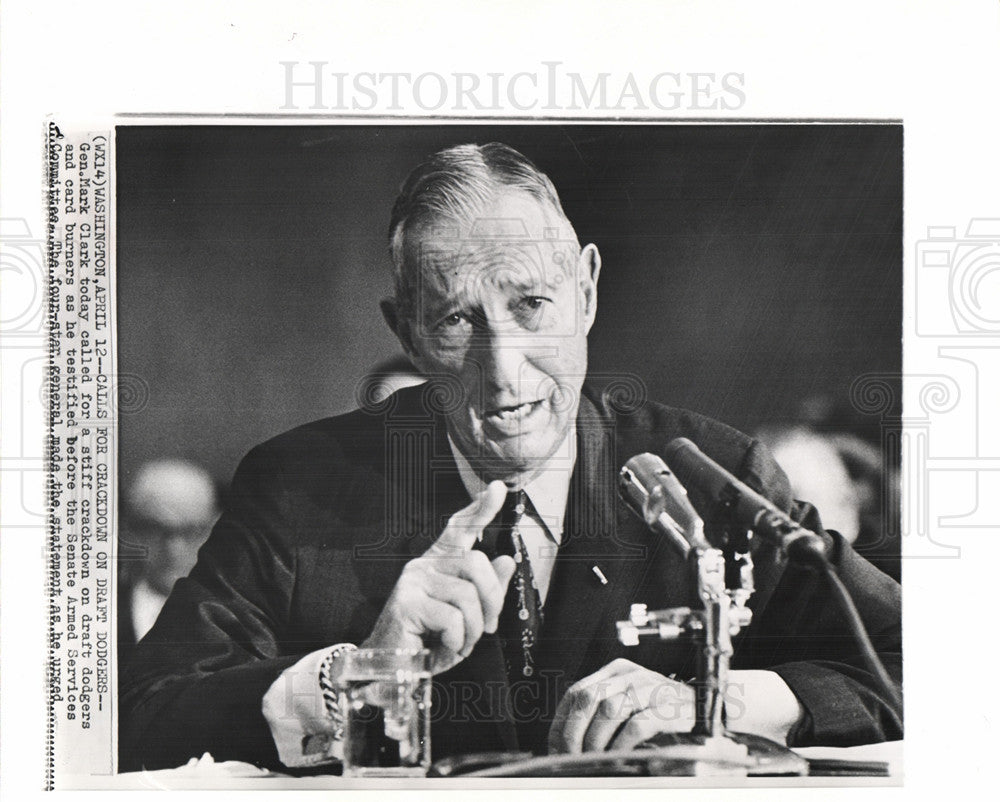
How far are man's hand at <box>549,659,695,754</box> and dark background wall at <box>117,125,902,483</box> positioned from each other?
666 mm

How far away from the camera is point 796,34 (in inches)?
81.6

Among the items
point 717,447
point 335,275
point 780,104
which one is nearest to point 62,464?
point 335,275

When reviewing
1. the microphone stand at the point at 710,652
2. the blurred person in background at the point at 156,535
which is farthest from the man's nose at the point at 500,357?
the blurred person in background at the point at 156,535

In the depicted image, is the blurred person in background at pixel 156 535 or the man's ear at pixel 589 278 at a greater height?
the man's ear at pixel 589 278

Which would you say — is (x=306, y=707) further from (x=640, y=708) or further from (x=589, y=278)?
(x=589, y=278)

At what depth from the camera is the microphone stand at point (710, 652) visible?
2016 mm

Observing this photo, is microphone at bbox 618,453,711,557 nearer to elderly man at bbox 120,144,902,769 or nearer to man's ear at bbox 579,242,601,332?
elderly man at bbox 120,144,902,769

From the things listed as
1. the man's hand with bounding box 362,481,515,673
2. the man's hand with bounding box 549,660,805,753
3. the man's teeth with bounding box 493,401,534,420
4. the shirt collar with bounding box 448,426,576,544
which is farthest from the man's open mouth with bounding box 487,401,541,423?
the man's hand with bounding box 549,660,805,753

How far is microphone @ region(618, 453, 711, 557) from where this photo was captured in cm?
202

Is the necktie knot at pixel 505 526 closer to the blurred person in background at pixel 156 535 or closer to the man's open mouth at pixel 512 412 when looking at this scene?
the man's open mouth at pixel 512 412

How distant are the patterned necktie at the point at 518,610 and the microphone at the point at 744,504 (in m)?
0.43

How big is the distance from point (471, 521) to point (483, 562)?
102mm

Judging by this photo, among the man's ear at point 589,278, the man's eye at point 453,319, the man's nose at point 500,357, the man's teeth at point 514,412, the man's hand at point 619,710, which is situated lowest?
the man's hand at point 619,710

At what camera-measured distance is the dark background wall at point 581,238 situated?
2.04 meters
